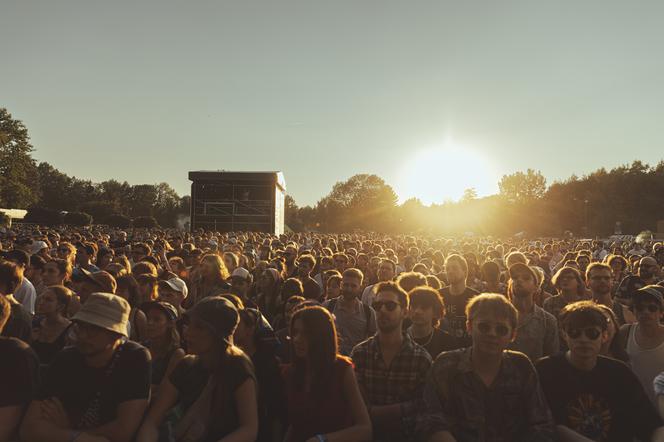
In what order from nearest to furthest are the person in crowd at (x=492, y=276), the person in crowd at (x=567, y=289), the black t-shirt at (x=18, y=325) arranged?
the black t-shirt at (x=18, y=325)
the person in crowd at (x=567, y=289)
the person in crowd at (x=492, y=276)

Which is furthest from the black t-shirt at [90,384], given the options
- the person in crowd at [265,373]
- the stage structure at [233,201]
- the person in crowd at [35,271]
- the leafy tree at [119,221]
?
the leafy tree at [119,221]

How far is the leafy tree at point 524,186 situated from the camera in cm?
11150

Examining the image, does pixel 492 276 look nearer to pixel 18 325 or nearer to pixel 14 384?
pixel 18 325

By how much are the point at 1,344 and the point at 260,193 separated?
120 feet

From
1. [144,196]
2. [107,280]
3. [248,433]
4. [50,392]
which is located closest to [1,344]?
[50,392]

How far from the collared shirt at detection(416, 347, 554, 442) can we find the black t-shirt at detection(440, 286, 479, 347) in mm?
1974

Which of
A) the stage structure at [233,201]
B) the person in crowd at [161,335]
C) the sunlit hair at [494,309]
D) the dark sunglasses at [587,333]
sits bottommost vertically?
the person in crowd at [161,335]

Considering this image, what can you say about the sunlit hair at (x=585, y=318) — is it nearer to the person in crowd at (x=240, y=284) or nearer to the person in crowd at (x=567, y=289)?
the person in crowd at (x=567, y=289)

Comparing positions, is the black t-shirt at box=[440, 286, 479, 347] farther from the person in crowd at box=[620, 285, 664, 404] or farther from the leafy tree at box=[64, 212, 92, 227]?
the leafy tree at box=[64, 212, 92, 227]

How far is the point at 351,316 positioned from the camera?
5758 mm

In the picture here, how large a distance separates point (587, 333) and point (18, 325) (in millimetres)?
4260

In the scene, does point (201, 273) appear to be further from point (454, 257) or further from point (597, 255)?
point (597, 255)

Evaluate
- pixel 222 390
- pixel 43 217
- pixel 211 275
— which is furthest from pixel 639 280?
pixel 43 217

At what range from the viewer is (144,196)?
14550cm
